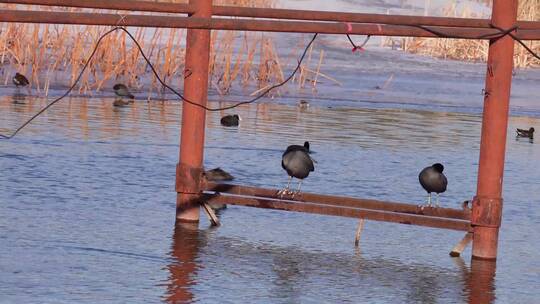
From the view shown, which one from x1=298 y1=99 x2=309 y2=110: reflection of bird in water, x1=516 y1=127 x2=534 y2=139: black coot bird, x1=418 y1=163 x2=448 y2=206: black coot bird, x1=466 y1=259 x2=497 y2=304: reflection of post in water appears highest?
x1=298 y1=99 x2=309 y2=110: reflection of bird in water

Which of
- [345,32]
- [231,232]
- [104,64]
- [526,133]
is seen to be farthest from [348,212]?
[104,64]

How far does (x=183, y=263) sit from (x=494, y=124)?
6.43ft

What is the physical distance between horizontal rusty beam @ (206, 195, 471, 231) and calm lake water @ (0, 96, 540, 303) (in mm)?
195

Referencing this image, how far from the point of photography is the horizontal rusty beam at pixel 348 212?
24.8 feet

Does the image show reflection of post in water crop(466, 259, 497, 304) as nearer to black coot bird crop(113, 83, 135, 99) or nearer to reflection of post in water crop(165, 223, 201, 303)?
reflection of post in water crop(165, 223, 201, 303)

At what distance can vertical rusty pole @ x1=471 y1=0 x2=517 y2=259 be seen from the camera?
735 centimetres

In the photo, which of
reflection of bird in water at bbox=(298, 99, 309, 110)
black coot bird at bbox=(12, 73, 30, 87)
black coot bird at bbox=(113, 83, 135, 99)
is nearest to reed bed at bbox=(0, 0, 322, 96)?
black coot bird at bbox=(12, 73, 30, 87)

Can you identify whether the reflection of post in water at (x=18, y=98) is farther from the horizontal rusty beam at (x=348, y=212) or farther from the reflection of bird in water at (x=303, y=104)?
Answer: the horizontal rusty beam at (x=348, y=212)

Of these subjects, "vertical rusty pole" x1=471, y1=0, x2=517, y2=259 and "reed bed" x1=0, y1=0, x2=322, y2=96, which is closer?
"vertical rusty pole" x1=471, y1=0, x2=517, y2=259

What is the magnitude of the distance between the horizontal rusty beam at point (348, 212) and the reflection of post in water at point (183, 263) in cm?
34

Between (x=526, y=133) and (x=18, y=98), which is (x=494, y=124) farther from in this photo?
(x=18, y=98)

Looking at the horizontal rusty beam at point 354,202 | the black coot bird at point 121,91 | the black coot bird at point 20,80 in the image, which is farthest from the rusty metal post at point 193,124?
the black coot bird at point 20,80

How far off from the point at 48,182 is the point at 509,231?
3.32 m

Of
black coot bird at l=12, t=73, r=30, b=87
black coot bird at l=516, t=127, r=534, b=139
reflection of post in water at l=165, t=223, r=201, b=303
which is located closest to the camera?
reflection of post in water at l=165, t=223, r=201, b=303
